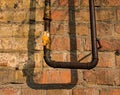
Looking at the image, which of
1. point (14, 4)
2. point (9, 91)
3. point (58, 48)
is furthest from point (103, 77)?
point (14, 4)

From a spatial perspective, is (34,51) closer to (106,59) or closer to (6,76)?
(6,76)

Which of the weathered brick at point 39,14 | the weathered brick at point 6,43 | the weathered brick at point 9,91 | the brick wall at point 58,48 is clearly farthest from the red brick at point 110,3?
the weathered brick at point 9,91

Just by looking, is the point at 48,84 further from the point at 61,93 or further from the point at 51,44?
the point at 51,44

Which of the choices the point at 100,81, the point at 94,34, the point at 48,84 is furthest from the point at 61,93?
the point at 94,34

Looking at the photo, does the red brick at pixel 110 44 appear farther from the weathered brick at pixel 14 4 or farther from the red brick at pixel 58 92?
the weathered brick at pixel 14 4

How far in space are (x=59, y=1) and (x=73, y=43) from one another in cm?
26

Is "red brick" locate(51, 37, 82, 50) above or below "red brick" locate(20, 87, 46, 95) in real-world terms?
above

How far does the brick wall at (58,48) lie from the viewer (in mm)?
1257

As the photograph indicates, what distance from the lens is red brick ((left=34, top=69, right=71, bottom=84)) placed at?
1267mm

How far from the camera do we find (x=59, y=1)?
1.39 m

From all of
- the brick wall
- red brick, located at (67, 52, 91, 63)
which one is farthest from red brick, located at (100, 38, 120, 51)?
red brick, located at (67, 52, 91, 63)

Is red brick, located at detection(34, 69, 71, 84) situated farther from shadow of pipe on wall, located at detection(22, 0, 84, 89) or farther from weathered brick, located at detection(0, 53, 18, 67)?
weathered brick, located at detection(0, 53, 18, 67)

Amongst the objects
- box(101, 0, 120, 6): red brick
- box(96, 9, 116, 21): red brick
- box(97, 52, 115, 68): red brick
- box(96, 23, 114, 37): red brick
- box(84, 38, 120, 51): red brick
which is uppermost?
box(101, 0, 120, 6): red brick

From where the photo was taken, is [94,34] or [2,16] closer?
[94,34]
